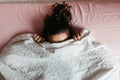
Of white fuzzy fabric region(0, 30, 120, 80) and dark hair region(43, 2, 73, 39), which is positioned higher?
dark hair region(43, 2, 73, 39)

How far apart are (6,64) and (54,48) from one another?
0.29m

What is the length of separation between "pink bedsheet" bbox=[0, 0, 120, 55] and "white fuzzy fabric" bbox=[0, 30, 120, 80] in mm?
60

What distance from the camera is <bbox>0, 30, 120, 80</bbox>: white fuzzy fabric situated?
1.35 meters

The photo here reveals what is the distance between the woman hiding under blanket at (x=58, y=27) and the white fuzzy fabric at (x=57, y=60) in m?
0.03

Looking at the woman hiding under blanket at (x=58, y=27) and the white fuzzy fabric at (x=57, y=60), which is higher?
the woman hiding under blanket at (x=58, y=27)

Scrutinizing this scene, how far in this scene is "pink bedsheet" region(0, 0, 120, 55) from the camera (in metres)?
1.45

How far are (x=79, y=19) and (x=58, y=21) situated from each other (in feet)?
0.46

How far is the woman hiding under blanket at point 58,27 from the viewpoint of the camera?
1.38 metres

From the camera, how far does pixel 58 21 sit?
1.41 metres

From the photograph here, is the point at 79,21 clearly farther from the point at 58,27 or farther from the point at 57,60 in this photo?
the point at 57,60

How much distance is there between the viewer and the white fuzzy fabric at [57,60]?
1352 mm

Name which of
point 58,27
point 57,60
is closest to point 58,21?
point 58,27

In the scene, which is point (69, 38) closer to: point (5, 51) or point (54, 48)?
point (54, 48)

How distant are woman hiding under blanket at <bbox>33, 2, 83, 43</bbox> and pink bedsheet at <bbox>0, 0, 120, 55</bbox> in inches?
1.8
